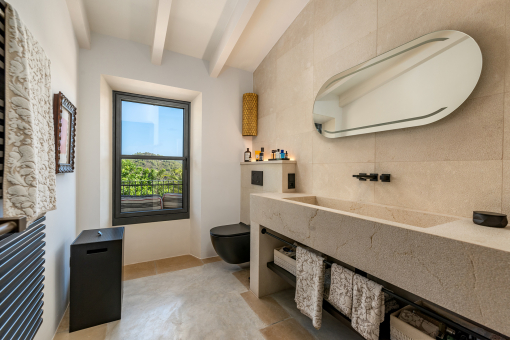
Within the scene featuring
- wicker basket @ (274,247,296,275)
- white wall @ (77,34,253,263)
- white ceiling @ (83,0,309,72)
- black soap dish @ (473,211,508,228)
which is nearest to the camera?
black soap dish @ (473,211,508,228)

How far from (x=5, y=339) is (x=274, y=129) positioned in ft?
7.77

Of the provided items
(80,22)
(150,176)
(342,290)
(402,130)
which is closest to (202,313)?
(342,290)

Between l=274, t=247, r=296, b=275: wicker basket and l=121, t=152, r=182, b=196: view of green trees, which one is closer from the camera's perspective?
l=274, t=247, r=296, b=275: wicker basket

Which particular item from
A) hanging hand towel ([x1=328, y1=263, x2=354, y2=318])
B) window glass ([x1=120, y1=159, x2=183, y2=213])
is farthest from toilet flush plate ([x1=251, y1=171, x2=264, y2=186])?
hanging hand towel ([x1=328, y1=263, x2=354, y2=318])

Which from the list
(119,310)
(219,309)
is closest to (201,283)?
(219,309)

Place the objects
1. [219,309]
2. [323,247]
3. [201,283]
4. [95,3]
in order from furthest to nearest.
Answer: [201,283] < [95,3] < [219,309] < [323,247]

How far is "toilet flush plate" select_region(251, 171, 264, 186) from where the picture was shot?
8.39ft

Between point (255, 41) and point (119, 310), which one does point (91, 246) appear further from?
point (255, 41)

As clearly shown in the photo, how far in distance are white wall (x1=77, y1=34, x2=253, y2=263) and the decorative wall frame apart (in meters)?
0.40

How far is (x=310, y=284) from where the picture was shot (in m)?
1.45

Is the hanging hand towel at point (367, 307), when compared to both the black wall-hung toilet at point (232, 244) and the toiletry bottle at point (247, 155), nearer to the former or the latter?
the black wall-hung toilet at point (232, 244)

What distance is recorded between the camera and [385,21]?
1.52 metres

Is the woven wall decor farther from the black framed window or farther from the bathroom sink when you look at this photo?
the bathroom sink

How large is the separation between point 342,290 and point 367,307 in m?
0.16
